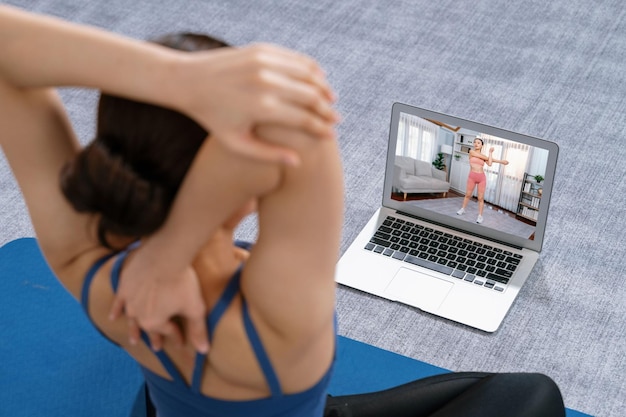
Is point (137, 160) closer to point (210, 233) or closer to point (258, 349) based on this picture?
point (210, 233)

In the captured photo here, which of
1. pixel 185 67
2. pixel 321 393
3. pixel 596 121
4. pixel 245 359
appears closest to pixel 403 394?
pixel 321 393

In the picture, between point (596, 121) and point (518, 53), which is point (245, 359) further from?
point (518, 53)

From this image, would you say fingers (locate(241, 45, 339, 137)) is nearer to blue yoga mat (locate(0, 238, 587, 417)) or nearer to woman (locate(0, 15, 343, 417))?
woman (locate(0, 15, 343, 417))

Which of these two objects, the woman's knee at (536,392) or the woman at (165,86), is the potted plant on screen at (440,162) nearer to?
the woman's knee at (536,392)

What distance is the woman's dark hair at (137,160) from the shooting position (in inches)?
35.3

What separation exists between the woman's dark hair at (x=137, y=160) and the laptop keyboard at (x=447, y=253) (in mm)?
1493

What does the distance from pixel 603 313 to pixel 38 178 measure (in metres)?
1.64

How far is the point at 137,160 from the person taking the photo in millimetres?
907

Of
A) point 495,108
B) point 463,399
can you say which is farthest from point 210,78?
point 495,108

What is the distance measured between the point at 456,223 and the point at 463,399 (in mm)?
862

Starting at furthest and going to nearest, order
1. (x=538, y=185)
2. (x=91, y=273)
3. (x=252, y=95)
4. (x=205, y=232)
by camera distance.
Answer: (x=538, y=185) → (x=91, y=273) → (x=205, y=232) → (x=252, y=95)

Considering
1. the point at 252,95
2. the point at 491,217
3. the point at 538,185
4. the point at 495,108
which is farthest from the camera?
the point at 495,108

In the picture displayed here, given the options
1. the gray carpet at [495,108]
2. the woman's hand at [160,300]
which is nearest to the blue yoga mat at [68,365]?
the gray carpet at [495,108]

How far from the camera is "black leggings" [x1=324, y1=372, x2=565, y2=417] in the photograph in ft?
5.15
